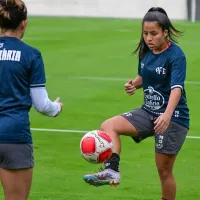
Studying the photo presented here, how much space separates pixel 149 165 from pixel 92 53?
13338 millimetres

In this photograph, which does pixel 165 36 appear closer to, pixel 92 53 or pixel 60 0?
pixel 92 53

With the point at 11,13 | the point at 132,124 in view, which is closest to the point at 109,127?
the point at 132,124

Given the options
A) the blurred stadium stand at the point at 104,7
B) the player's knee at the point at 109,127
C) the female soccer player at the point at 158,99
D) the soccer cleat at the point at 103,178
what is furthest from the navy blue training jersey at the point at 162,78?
the blurred stadium stand at the point at 104,7

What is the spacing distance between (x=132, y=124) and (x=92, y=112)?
21.9ft

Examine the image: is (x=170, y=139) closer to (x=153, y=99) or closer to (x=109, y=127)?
(x=153, y=99)

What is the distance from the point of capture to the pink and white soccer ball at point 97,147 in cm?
810

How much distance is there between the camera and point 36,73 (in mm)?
6996

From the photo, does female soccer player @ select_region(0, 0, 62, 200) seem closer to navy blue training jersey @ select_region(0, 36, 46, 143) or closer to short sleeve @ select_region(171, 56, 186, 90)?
navy blue training jersey @ select_region(0, 36, 46, 143)

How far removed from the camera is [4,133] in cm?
699

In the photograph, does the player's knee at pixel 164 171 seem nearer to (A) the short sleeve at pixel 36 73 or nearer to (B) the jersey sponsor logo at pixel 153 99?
(B) the jersey sponsor logo at pixel 153 99

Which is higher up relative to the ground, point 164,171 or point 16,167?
point 16,167

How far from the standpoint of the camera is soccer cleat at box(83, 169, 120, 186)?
8.13 m

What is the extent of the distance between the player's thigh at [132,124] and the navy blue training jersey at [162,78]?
110 millimetres

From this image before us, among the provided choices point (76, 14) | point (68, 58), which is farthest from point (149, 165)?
point (76, 14)
